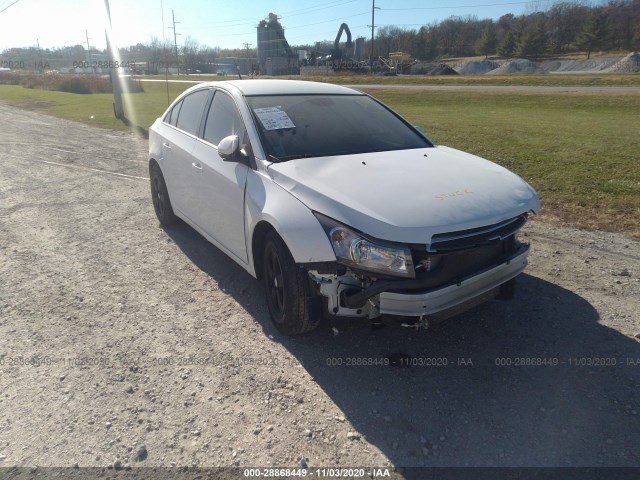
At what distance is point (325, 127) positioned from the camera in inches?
159

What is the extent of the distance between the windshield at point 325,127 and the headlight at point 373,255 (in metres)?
1.07

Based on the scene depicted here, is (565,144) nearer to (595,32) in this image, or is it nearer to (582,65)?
(582,65)

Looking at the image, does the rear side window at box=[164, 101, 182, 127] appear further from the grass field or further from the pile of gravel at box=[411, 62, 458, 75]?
the pile of gravel at box=[411, 62, 458, 75]

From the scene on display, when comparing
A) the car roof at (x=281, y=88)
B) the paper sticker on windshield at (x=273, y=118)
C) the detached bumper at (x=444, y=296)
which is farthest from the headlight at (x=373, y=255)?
the car roof at (x=281, y=88)

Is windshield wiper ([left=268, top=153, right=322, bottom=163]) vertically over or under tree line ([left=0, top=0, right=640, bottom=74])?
under

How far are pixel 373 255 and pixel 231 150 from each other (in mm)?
1543

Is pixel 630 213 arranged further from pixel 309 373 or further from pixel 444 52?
pixel 444 52

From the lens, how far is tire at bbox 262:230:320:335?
313 cm

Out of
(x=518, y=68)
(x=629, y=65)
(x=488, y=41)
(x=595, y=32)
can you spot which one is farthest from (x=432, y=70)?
(x=488, y=41)

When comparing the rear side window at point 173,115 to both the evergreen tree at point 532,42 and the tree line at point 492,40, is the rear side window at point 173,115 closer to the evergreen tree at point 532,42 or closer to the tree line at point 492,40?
the tree line at point 492,40

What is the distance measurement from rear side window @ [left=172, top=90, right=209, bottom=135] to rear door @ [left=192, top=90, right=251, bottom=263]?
233 mm

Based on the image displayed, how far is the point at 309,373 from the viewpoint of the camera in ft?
10.2

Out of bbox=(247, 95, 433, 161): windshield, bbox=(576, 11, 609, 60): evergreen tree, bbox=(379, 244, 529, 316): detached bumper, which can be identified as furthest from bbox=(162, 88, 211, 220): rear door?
bbox=(576, 11, 609, 60): evergreen tree

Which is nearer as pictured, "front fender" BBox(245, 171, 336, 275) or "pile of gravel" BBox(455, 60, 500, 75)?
"front fender" BBox(245, 171, 336, 275)
